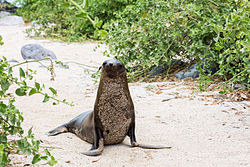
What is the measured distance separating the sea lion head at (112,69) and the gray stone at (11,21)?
16.0 metres

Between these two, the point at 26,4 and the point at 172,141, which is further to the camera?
the point at 26,4

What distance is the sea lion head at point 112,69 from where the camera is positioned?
2875mm

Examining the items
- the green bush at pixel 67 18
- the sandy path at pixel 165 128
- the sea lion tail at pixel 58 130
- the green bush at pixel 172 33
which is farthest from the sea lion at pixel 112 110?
the green bush at pixel 67 18

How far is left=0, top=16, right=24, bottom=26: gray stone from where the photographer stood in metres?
17.6

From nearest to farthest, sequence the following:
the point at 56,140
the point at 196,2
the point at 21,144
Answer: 1. the point at 21,144
2. the point at 56,140
3. the point at 196,2

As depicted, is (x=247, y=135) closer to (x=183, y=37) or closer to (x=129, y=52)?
(x=183, y=37)

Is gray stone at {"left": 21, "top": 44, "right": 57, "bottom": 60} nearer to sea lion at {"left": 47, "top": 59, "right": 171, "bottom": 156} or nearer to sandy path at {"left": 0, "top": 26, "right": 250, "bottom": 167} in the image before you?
sandy path at {"left": 0, "top": 26, "right": 250, "bottom": 167}

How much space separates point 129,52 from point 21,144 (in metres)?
4.33

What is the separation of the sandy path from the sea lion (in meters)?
0.10

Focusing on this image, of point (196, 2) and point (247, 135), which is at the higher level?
point (196, 2)

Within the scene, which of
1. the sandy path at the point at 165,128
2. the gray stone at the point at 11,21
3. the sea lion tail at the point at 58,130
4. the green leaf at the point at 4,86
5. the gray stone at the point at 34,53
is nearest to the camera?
the green leaf at the point at 4,86

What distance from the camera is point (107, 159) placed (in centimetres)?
285

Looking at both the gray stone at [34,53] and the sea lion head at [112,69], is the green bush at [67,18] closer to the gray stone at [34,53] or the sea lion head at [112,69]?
the gray stone at [34,53]

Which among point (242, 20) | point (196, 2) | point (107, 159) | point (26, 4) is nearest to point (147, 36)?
point (196, 2)
